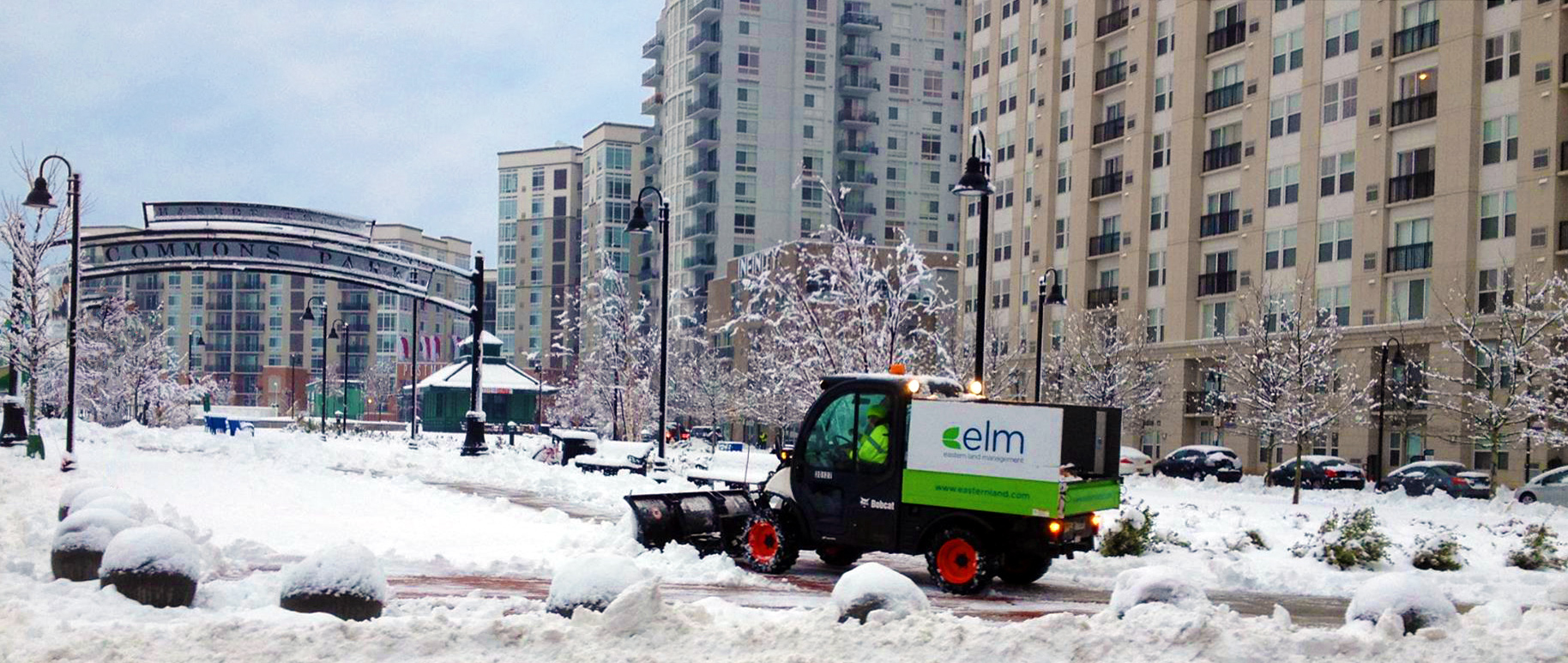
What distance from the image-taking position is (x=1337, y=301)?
167ft

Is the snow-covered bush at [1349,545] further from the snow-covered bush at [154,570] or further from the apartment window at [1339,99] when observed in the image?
the apartment window at [1339,99]

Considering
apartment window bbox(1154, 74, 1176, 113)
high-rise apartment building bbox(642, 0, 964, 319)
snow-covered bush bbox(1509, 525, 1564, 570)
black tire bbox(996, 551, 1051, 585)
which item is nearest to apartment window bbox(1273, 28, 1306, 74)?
apartment window bbox(1154, 74, 1176, 113)

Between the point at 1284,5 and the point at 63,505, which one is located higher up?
the point at 1284,5

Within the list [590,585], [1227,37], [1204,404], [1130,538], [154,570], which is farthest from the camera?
[1227,37]

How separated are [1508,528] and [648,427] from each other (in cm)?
3974

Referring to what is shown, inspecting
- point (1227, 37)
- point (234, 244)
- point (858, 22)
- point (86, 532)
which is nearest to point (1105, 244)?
Answer: point (1227, 37)

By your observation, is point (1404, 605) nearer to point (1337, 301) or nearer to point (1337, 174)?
point (1337, 301)

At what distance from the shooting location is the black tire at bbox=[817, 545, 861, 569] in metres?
15.7

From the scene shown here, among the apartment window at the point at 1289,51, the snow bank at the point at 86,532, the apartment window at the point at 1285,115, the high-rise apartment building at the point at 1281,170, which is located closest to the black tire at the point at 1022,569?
the snow bank at the point at 86,532

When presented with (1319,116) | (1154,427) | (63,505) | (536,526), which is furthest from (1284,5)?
(63,505)

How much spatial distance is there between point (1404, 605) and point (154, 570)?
914 cm

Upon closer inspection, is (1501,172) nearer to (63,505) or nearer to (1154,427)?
(1154,427)

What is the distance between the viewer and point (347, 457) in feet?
125

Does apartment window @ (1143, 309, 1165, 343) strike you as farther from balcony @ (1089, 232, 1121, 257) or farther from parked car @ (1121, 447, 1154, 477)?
parked car @ (1121, 447, 1154, 477)
